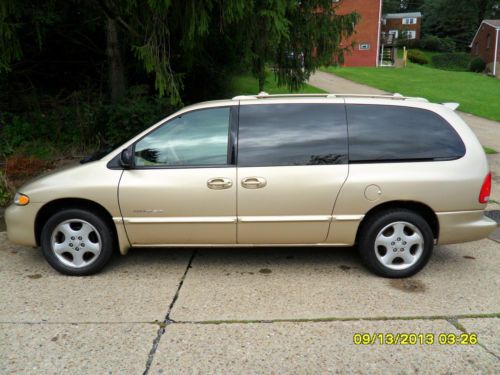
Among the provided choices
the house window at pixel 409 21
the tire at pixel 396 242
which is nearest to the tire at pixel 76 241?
the tire at pixel 396 242

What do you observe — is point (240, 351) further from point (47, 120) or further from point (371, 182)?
point (47, 120)

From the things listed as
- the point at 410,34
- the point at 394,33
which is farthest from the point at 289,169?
the point at 410,34

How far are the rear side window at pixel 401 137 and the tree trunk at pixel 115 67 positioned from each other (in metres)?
6.53

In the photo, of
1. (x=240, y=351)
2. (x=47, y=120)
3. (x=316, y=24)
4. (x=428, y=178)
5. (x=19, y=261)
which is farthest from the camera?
(x=47, y=120)

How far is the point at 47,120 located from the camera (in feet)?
31.3

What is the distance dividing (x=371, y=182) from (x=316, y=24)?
16.8 feet

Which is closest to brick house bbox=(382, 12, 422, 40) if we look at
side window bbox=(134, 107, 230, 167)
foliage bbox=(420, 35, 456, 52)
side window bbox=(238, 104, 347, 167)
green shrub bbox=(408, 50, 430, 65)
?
foliage bbox=(420, 35, 456, 52)

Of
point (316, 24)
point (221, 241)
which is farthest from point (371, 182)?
point (316, 24)

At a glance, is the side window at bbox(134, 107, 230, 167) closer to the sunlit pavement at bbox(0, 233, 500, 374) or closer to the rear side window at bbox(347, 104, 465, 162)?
the sunlit pavement at bbox(0, 233, 500, 374)

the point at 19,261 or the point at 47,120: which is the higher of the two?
the point at 47,120

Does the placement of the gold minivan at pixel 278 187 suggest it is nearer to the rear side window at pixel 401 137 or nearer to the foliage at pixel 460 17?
the rear side window at pixel 401 137

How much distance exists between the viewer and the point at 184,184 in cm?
443

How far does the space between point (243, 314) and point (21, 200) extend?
246 centimetres

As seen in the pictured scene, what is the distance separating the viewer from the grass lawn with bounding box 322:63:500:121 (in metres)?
20.1
